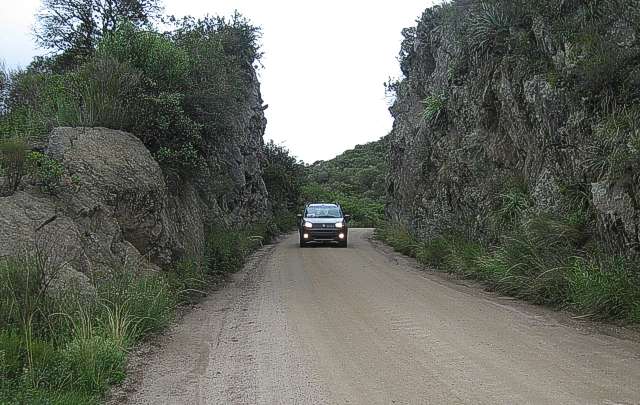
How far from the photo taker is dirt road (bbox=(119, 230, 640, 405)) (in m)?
5.81

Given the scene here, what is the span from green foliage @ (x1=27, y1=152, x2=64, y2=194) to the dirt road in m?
3.08

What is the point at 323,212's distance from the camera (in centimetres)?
2644

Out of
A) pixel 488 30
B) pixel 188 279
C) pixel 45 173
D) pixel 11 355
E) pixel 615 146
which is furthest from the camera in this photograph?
pixel 488 30

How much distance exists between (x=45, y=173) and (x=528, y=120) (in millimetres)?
10650

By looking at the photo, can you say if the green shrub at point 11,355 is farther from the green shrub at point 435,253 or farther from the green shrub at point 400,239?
the green shrub at point 400,239

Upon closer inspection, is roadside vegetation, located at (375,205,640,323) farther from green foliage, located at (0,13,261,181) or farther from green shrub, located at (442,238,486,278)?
green foliage, located at (0,13,261,181)

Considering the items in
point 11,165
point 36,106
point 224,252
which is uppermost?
point 36,106

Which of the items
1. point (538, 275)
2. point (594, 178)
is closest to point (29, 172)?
point (538, 275)

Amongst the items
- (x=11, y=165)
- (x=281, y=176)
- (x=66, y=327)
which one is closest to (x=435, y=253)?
(x=11, y=165)

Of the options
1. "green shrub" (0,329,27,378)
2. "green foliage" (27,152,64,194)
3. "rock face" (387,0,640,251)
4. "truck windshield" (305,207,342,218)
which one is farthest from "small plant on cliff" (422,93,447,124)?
"green shrub" (0,329,27,378)

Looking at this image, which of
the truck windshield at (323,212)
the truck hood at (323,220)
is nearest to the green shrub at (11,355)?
the truck hood at (323,220)

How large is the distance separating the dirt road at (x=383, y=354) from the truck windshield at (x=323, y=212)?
13948 millimetres

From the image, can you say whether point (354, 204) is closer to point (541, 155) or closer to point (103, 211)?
point (541, 155)

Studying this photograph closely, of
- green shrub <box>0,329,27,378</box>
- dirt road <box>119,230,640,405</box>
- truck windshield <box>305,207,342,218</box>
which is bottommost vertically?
dirt road <box>119,230,640,405</box>
